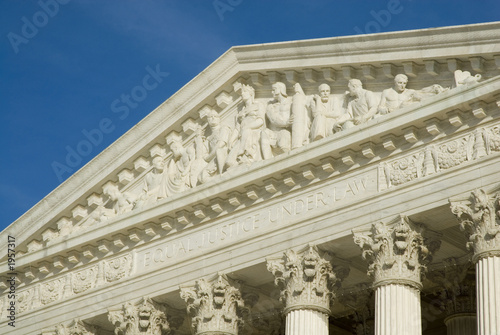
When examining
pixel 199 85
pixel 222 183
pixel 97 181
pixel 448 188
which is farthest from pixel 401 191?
pixel 97 181

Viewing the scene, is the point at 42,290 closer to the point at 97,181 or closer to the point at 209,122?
the point at 97,181

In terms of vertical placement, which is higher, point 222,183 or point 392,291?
point 222,183

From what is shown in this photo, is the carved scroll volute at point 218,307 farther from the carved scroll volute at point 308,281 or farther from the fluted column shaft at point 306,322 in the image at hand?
the fluted column shaft at point 306,322

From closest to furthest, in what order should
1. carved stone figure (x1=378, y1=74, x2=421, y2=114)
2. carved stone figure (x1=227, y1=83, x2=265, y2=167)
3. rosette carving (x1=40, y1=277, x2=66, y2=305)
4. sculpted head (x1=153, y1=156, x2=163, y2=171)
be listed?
1. carved stone figure (x1=378, y1=74, x2=421, y2=114)
2. carved stone figure (x1=227, y1=83, x2=265, y2=167)
3. sculpted head (x1=153, y1=156, x2=163, y2=171)
4. rosette carving (x1=40, y1=277, x2=66, y2=305)

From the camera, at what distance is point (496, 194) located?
32781 millimetres

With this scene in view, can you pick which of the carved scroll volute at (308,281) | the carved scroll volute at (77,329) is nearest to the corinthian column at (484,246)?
the carved scroll volute at (308,281)

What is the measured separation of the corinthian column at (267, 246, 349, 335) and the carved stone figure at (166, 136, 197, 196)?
544 cm

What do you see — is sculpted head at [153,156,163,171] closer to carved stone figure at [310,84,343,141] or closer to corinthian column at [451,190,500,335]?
carved stone figure at [310,84,343,141]

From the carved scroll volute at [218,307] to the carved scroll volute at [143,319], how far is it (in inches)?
72.6

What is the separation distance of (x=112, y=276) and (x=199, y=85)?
693 cm

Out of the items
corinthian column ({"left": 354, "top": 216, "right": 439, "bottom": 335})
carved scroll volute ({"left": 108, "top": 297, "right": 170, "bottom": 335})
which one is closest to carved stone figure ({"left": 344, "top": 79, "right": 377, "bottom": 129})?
corinthian column ({"left": 354, "top": 216, "right": 439, "bottom": 335})

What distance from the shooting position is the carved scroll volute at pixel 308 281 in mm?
36125

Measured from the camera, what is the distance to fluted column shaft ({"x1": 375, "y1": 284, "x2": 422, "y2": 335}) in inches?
1324

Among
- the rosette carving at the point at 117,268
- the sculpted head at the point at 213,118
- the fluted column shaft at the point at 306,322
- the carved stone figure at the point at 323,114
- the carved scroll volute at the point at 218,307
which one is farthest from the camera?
the rosette carving at the point at 117,268
